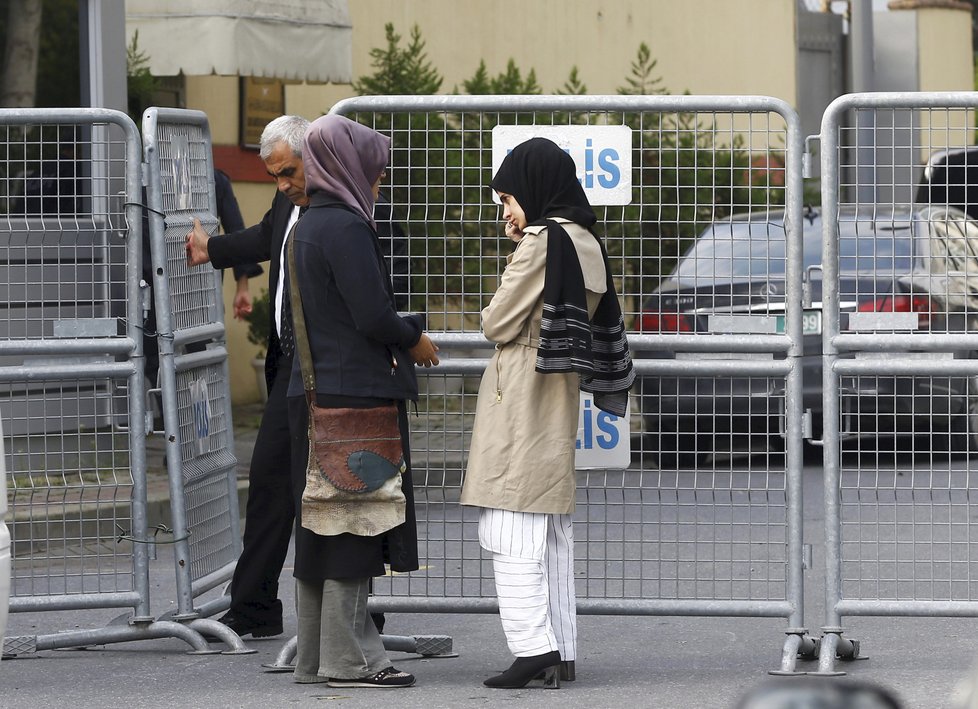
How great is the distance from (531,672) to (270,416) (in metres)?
1.41

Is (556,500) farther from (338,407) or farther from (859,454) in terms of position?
(859,454)

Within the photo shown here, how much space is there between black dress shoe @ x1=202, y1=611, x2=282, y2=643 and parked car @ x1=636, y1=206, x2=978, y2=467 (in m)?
1.67

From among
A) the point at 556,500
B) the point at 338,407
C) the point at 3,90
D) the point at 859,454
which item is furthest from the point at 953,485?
the point at 3,90

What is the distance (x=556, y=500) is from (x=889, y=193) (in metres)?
1.55

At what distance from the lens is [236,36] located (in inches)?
472

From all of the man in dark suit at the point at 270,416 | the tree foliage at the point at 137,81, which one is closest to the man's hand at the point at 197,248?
the man in dark suit at the point at 270,416

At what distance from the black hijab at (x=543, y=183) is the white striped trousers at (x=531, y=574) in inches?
37.7

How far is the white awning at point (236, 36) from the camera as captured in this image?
473 inches

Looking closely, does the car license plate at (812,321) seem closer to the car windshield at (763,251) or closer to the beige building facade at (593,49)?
the car windshield at (763,251)

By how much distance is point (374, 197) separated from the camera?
5738mm

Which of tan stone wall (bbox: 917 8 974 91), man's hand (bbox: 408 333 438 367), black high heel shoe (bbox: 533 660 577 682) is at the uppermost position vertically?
tan stone wall (bbox: 917 8 974 91)

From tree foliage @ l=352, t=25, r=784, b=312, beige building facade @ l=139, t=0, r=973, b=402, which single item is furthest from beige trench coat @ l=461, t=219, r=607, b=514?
beige building facade @ l=139, t=0, r=973, b=402

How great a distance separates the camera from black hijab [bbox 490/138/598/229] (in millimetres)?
5527

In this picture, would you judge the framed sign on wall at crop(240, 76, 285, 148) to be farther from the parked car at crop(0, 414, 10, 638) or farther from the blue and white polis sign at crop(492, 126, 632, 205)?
the parked car at crop(0, 414, 10, 638)
